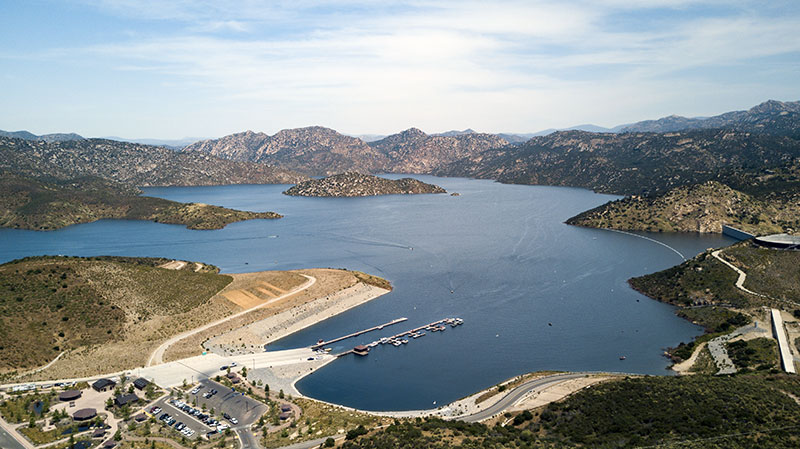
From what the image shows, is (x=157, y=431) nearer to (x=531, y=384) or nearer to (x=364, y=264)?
(x=531, y=384)

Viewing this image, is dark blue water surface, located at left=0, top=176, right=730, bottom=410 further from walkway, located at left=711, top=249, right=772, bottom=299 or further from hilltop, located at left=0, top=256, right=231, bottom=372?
hilltop, located at left=0, top=256, right=231, bottom=372

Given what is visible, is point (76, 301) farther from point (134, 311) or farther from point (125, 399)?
point (125, 399)

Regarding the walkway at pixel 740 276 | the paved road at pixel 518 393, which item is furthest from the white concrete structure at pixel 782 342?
the paved road at pixel 518 393

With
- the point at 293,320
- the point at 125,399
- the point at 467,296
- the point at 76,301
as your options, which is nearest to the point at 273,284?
the point at 293,320

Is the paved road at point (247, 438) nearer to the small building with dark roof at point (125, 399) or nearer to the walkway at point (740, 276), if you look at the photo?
the small building with dark roof at point (125, 399)

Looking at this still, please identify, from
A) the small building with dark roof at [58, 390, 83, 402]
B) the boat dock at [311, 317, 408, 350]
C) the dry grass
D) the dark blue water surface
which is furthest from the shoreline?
the small building with dark roof at [58, 390, 83, 402]

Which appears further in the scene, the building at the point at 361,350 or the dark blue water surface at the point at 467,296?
the building at the point at 361,350
